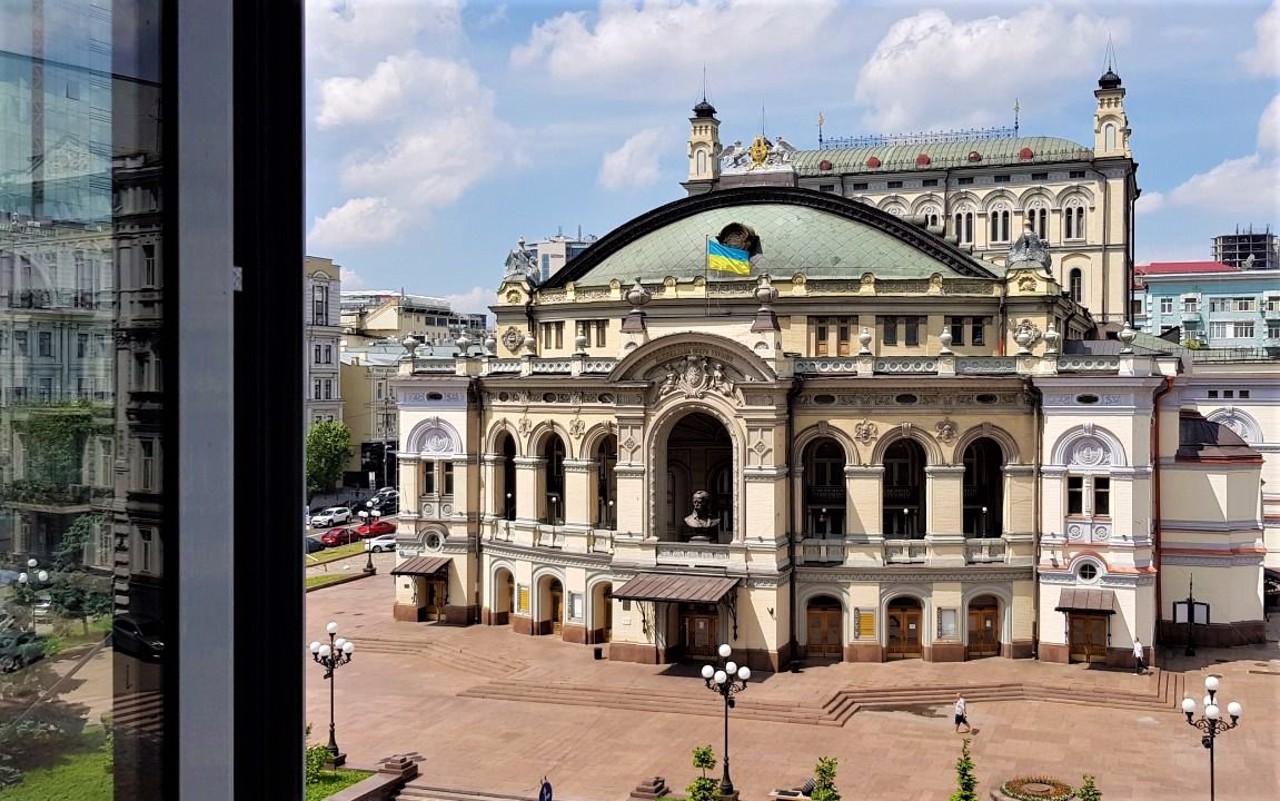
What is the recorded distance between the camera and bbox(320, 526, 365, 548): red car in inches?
3061

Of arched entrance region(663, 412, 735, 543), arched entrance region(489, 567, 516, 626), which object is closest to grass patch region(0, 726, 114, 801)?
arched entrance region(663, 412, 735, 543)

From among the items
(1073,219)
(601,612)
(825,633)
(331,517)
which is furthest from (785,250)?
(331,517)

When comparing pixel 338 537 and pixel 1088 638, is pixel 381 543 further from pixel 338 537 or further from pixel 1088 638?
pixel 1088 638

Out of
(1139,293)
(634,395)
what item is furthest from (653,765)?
(1139,293)

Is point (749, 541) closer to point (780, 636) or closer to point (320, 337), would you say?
point (780, 636)

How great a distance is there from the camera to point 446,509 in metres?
53.8

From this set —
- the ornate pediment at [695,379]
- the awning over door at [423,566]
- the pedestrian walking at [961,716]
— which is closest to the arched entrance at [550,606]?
the awning over door at [423,566]

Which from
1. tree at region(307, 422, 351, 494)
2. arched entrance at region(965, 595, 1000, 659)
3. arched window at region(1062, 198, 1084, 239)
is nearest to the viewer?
arched entrance at region(965, 595, 1000, 659)

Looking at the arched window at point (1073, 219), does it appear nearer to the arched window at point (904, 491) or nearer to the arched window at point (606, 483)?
the arched window at point (904, 491)

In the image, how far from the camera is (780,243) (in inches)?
2131

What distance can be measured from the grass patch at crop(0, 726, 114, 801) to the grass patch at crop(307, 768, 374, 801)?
1836 centimetres

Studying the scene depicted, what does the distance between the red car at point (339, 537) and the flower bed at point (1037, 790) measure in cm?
5421

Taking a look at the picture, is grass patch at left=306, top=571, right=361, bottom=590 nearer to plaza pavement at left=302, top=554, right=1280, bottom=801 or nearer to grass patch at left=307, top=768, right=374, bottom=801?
plaza pavement at left=302, top=554, right=1280, bottom=801

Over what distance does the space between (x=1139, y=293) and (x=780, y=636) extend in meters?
79.2
